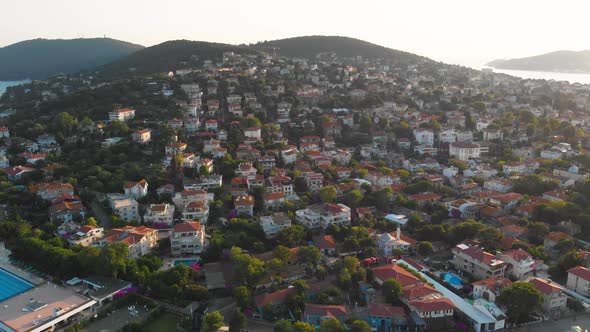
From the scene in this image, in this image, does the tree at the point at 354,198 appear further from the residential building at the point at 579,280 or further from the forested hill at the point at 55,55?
the forested hill at the point at 55,55

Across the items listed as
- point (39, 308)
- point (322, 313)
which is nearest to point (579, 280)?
point (322, 313)

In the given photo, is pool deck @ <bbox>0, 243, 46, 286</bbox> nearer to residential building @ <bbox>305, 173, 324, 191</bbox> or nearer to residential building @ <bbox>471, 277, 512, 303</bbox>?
residential building @ <bbox>305, 173, 324, 191</bbox>

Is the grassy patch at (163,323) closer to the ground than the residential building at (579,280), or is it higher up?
closer to the ground

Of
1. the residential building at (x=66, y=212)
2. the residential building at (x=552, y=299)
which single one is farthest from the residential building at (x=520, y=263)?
the residential building at (x=66, y=212)

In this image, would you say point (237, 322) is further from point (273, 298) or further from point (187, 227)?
point (187, 227)

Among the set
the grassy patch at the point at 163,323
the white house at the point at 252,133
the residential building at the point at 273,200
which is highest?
the white house at the point at 252,133

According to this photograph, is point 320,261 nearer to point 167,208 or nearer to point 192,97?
point 167,208

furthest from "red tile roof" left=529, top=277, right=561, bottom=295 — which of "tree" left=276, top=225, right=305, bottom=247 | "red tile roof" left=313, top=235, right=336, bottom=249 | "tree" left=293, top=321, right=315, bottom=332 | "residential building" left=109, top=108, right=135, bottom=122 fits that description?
"residential building" left=109, top=108, right=135, bottom=122
